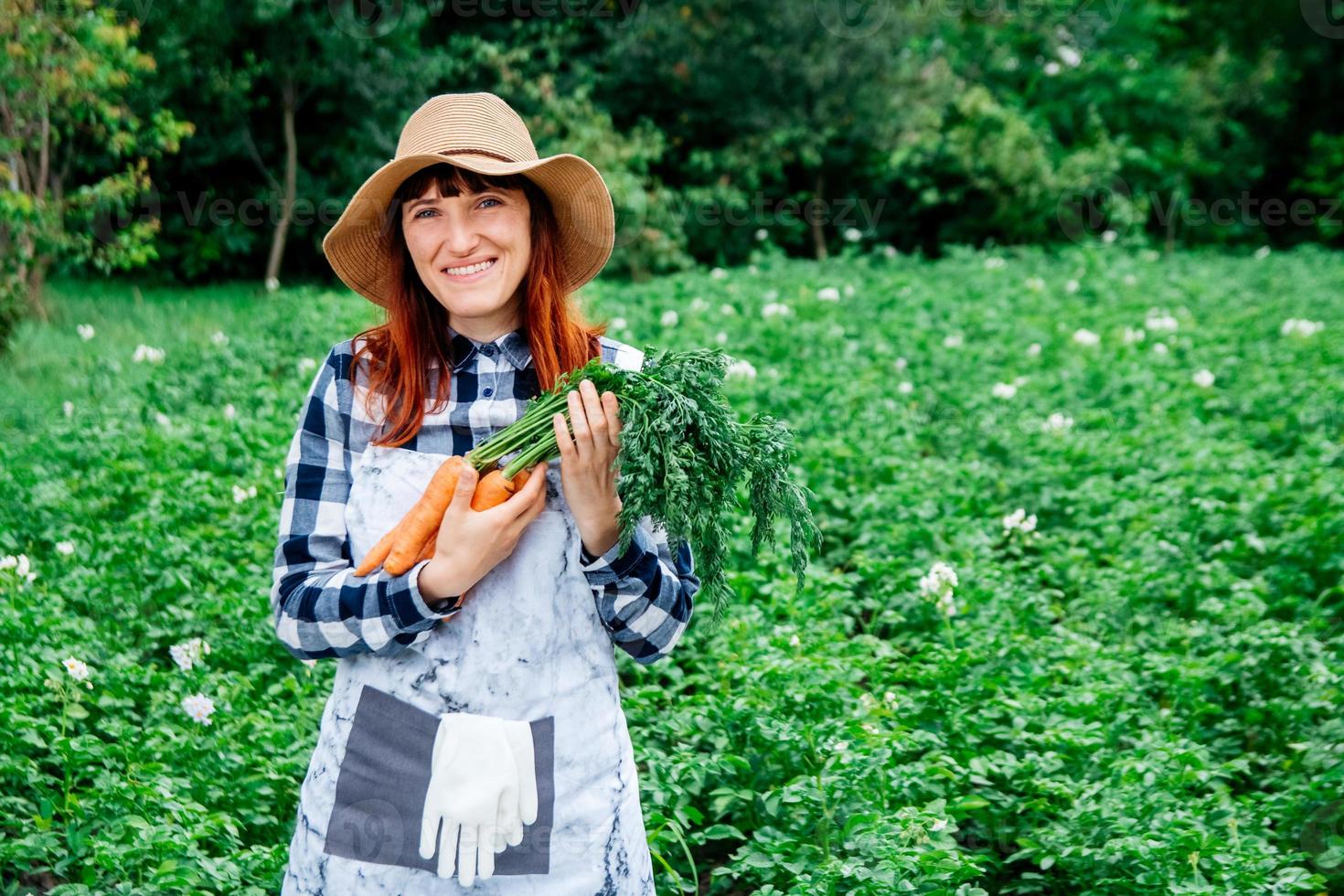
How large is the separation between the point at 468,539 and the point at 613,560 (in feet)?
0.76

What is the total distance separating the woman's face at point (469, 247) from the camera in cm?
186

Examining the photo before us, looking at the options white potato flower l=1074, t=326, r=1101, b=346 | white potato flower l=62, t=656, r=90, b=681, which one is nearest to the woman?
white potato flower l=62, t=656, r=90, b=681

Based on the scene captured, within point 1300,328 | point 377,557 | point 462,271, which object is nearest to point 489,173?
point 462,271

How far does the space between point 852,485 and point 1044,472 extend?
92 centimetres

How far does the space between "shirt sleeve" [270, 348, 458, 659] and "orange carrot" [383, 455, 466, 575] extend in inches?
1.3

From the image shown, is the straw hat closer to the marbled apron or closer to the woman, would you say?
the woman

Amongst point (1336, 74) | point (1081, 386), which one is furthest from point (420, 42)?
point (1336, 74)

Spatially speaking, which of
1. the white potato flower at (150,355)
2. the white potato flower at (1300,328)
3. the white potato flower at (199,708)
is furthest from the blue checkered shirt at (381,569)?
the white potato flower at (1300,328)

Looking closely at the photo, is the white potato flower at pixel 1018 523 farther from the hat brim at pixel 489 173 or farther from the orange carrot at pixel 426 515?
the orange carrot at pixel 426 515

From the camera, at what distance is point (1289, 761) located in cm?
334

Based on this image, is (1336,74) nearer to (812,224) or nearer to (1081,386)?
(812,224)

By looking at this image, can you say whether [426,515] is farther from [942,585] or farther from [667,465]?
[942,585]

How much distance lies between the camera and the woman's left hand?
1.69 m

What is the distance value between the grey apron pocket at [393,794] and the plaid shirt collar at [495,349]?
53cm
